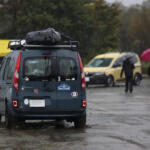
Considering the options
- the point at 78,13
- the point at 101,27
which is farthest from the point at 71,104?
the point at 101,27

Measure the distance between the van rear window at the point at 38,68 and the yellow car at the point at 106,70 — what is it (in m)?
20.0

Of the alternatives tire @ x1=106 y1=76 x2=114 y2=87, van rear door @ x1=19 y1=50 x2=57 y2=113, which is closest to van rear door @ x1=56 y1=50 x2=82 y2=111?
van rear door @ x1=19 y1=50 x2=57 y2=113

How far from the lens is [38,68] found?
12.1 m

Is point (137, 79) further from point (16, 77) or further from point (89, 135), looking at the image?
point (89, 135)

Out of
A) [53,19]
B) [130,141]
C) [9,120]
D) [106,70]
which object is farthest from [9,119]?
[53,19]

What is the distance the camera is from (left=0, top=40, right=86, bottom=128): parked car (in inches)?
475

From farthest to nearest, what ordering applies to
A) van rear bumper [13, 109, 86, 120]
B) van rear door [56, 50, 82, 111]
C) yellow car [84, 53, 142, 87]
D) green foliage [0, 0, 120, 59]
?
1. green foliage [0, 0, 120, 59]
2. yellow car [84, 53, 142, 87]
3. van rear door [56, 50, 82, 111]
4. van rear bumper [13, 109, 86, 120]

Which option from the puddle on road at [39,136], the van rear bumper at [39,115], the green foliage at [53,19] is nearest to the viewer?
the puddle on road at [39,136]

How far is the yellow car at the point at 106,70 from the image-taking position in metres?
32.8

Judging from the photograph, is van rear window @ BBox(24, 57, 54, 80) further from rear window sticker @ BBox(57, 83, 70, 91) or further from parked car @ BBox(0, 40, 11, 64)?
parked car @ BBox(0, 40, 11, 64)

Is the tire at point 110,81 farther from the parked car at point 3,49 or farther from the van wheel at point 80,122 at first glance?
the van wheel at point 80,122

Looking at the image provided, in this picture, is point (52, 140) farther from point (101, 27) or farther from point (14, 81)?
point (101, 27)

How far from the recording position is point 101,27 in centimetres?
6134

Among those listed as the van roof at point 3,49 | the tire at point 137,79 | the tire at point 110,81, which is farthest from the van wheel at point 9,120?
the tire at point 137,79
